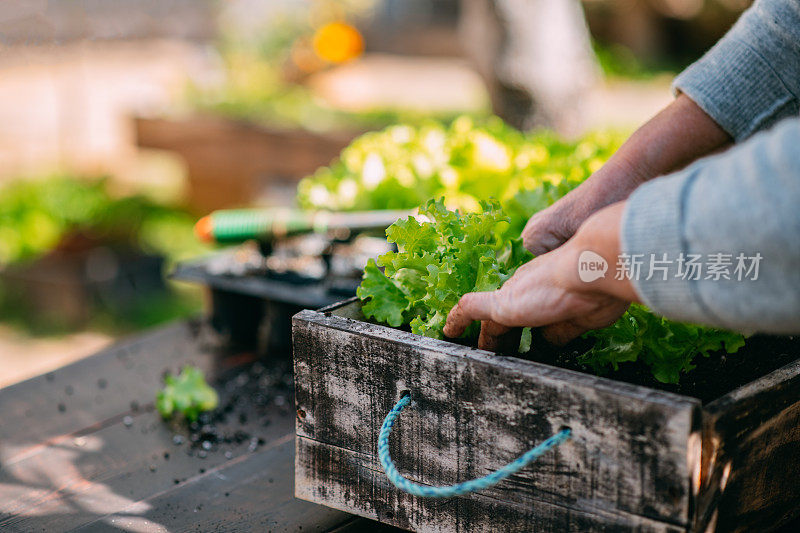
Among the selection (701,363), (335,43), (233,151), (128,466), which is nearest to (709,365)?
(701,363)

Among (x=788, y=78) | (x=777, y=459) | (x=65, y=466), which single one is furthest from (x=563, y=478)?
(x=65, y=466)

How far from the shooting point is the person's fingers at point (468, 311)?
1383 millimetres

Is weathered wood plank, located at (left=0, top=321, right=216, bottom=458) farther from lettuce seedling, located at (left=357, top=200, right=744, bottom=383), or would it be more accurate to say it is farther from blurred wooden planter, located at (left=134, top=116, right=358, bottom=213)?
blurred wooden planter, located at (left=134, top=116, right=358, bottom=213)

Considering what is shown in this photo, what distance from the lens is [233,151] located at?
7.88 metres

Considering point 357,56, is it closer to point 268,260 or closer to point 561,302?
point 268,260

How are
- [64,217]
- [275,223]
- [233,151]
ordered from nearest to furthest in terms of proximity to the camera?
[275,223] < [64,217] < [233,151]

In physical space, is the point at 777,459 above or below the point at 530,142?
below

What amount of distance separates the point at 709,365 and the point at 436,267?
59 centimetres

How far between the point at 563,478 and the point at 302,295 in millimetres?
1366

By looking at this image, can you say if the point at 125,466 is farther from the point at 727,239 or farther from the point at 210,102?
the point at 210,102

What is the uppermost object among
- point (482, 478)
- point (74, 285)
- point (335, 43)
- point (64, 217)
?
point (335, 43)

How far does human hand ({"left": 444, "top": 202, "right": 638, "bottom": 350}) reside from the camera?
1204 millimetres

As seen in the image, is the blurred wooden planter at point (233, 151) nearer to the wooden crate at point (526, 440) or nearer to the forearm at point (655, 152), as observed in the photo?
the forearm at point (655, 152)

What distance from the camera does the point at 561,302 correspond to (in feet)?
4.17
